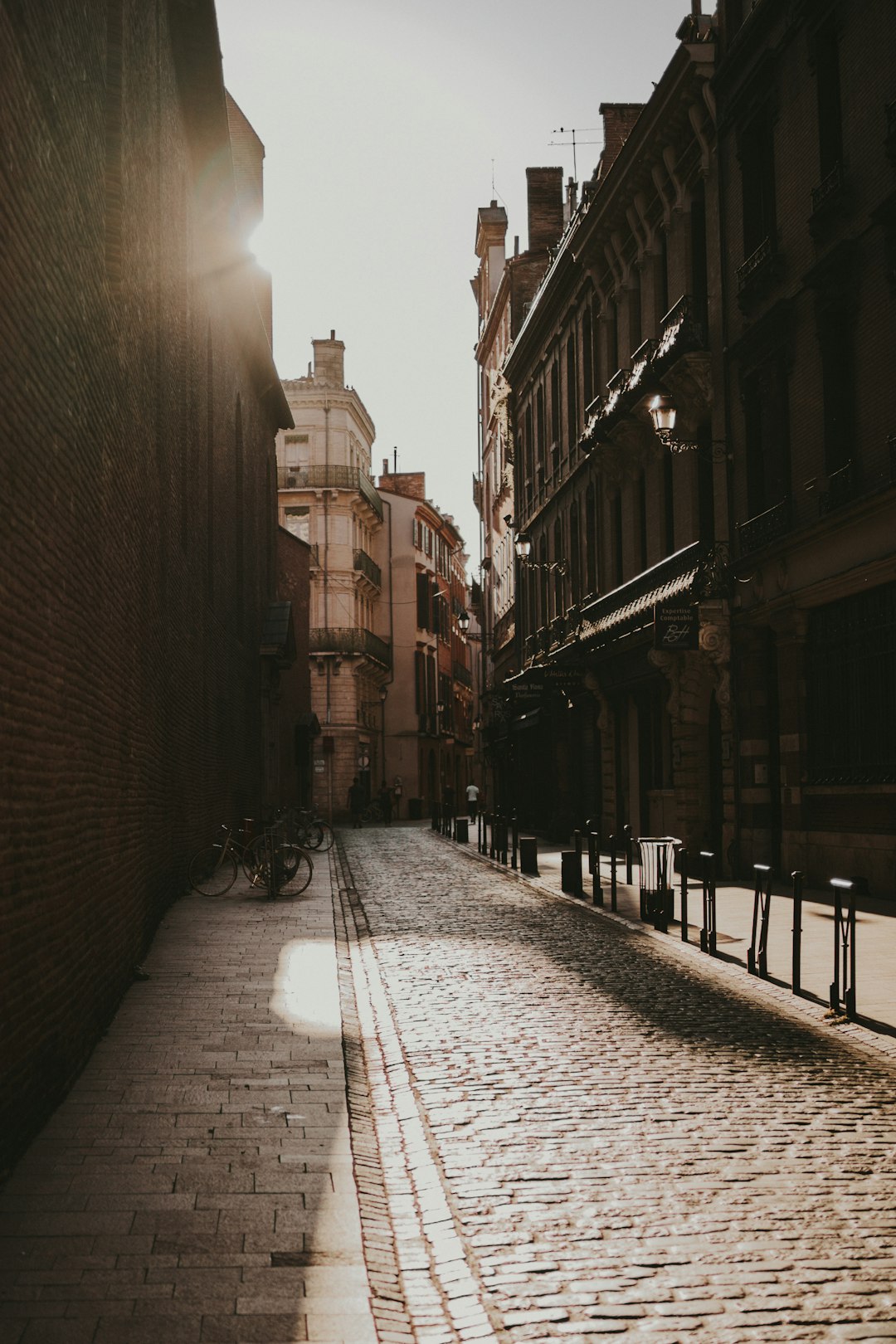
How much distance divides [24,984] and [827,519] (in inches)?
530

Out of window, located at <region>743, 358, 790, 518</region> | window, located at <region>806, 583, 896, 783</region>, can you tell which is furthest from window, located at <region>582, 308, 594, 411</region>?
window, located at <region>806, 583, 896, 783</region>

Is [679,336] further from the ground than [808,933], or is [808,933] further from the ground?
[679,336]

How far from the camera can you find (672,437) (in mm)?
23297

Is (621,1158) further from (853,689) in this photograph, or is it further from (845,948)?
(853,689)

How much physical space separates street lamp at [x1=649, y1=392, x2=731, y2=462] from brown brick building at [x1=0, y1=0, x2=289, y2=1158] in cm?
613

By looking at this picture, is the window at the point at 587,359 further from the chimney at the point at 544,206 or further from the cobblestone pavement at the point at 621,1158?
the cobblestone pavement at the point at 621,1158

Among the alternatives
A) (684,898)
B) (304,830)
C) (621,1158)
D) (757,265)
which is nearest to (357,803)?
(304,830)

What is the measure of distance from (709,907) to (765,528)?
8.49 m

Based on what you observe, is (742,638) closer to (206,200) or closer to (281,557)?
(206,200)

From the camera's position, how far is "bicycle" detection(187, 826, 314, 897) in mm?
19703

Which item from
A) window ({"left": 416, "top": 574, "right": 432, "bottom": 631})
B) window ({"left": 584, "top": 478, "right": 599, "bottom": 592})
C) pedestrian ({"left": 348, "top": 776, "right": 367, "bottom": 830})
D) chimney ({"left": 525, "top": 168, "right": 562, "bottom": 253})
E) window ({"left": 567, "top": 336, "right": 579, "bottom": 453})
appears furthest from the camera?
window ({"left": 416, "top": 574, "right": 432, "bottom": 631})

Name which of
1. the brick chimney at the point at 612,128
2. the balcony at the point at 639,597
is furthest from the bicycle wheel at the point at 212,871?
the brick chimney at the point at 612,128

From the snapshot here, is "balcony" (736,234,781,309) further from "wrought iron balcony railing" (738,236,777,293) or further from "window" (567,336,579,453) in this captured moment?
"window" (567,336,579,453)

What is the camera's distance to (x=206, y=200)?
21047mm
